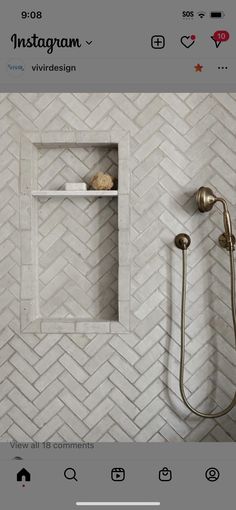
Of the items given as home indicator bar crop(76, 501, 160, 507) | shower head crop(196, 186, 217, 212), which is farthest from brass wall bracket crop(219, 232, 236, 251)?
home indicator bar crop(76, 501, 160, 507)

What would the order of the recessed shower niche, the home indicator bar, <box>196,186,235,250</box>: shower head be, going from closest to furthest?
the home indicator bar, <box>196,186,235,250</box>: shower head, the recessed shower niche

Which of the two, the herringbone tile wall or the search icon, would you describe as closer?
the search icon

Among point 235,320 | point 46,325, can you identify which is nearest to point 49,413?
point 46,325

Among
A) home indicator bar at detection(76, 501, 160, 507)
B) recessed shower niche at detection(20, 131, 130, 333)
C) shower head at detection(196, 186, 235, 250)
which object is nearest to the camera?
home indicator bar at detection(76, 501, 160, 507)

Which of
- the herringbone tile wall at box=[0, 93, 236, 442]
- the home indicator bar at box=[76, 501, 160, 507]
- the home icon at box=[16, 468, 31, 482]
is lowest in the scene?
the home indicator bar at box=[76, 501, 160, 507]

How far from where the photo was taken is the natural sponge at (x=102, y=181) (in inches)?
57.1

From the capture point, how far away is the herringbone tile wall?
1446 mm
